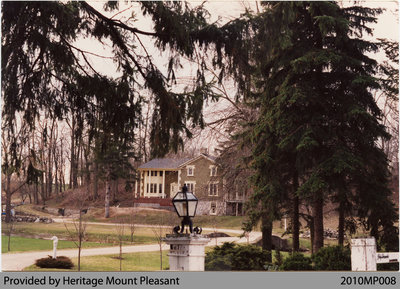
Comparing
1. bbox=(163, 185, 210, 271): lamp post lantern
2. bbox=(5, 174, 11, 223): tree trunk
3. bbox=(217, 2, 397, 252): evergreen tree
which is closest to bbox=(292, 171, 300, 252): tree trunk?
bbox=(217, 2, 397, 252): evergreen tree

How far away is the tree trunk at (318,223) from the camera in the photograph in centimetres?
931

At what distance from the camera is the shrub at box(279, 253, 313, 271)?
28.3ft

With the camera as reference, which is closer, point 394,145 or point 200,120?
point 200,120

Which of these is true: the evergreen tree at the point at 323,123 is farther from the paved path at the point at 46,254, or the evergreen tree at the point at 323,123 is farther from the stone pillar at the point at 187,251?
the stone pillar at the point at 187,251

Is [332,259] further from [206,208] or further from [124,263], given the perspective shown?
[124,263]

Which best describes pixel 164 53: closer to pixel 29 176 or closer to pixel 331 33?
pixel 29 176

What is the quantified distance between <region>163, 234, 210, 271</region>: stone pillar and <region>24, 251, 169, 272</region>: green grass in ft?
8.93

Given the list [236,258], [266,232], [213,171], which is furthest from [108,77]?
[266,232]

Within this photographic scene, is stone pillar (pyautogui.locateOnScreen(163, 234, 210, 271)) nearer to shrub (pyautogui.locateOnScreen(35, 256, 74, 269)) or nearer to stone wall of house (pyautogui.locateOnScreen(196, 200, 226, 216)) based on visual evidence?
shrub (pyautogui.locateOnScreen(35, 256, 74, 269))

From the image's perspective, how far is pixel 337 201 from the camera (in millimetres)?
9133

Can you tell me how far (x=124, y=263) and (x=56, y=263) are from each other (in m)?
0.97

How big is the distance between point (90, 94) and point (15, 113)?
1156 millimetres

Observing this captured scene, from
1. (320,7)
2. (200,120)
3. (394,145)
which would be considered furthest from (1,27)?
(394,145)

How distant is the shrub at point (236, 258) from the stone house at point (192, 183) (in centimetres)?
62
